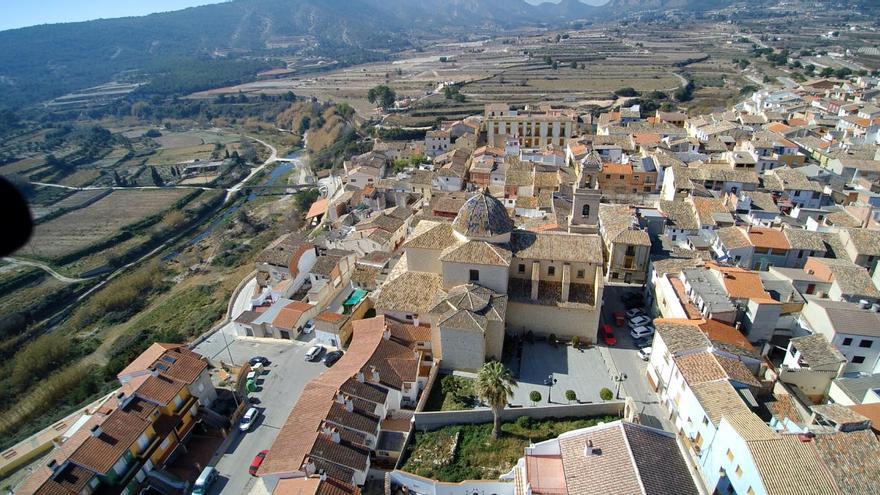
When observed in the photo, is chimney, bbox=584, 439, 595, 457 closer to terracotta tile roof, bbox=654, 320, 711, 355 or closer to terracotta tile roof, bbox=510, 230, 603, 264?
terracotta tile roof, bbox=654, 320, 711, 355

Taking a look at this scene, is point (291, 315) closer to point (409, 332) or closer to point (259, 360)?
point (259, 360)

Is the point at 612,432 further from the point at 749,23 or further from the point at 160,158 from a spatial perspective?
the point at 749,23

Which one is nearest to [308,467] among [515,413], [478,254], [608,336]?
[515,413]

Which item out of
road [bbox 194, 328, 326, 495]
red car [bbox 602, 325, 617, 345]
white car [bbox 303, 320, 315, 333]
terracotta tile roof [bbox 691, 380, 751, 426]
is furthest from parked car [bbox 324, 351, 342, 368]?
terracotta tile roof [bbox 691, 380, 751, 426]

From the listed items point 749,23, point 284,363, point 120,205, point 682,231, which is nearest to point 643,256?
point 682,231

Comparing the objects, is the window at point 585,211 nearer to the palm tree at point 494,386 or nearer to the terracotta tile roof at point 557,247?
the terracotta tile roof at point 557,247
